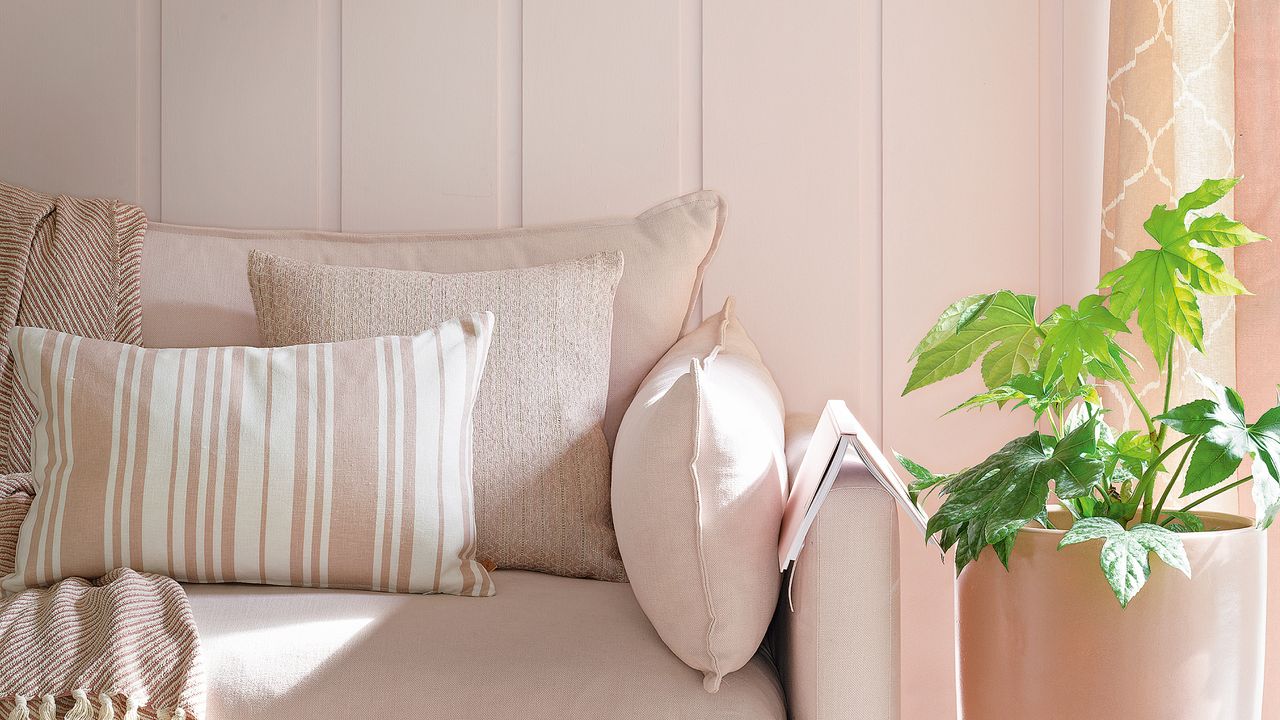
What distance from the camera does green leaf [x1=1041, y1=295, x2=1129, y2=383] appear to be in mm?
844

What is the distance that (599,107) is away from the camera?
1740 millimetres

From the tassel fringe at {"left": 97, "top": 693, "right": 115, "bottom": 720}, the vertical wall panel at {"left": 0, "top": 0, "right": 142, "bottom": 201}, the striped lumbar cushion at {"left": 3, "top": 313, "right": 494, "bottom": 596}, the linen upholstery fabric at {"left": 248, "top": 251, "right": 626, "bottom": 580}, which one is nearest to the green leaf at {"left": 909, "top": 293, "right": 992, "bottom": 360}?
the linen upholstery fabric at {"left": 248, "top": 251, "right": 626, "bottom": 580}

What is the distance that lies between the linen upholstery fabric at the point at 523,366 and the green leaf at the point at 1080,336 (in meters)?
0.58

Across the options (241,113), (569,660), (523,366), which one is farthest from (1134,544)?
(241,113)

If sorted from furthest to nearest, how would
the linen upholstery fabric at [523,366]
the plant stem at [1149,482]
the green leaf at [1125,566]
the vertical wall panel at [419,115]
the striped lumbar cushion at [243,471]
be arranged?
the vertical wall panel at [419,115]
the linen upholstery fabric at [523,366]
the striped lumbar cushion at [243,471]
the plant stem at [1149,482]
the green leaf at [1125,566]

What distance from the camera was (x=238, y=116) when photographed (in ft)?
5.94

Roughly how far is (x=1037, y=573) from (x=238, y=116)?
1.64m

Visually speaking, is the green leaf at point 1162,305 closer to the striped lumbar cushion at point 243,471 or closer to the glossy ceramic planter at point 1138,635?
the glossy ceramic planter at point 1138,635

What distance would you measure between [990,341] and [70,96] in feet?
5.94

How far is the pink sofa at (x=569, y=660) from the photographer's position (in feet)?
2.71

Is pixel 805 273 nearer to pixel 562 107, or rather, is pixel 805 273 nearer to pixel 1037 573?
pixel 562 107

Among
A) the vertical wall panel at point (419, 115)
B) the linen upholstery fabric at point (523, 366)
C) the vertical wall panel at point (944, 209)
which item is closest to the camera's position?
the linen upholstery fabric at point (523, 366)

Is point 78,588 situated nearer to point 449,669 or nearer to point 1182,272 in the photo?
point 449,669

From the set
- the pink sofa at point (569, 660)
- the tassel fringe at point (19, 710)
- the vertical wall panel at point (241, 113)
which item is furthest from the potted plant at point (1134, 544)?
the vertical wall panel at point (241, 113)
